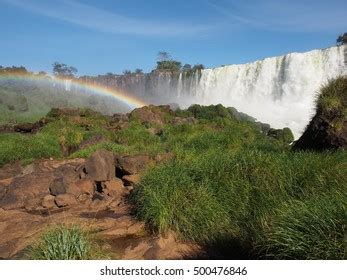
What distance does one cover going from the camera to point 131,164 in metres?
11.0

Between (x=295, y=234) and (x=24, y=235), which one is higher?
(x=295, y=234)

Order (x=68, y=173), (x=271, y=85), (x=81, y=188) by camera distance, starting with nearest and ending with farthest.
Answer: (x=81, y=188) → (x=68, y=173) → (x=271, y=85)

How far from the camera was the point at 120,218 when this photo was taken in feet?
28.0

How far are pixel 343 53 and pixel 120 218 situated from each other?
3202cm

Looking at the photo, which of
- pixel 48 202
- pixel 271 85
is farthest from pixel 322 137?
pixel 271 85

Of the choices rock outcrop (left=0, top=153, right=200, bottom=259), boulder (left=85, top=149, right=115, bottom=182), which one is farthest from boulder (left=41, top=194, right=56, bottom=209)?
boulder (left=85, top=149, right=115, bottom=182)

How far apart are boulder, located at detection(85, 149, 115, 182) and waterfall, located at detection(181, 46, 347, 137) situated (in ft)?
85.8

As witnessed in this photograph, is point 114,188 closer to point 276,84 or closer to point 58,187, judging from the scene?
point 58,187

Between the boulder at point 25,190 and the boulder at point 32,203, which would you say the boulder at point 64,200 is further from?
the boulder at point 25,190

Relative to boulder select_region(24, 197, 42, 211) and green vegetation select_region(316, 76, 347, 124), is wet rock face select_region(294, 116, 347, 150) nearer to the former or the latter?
green vegetation select_region(316, 76, 347, 124)

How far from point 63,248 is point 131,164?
208 inches

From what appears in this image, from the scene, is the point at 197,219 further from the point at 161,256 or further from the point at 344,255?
the point at 344,255

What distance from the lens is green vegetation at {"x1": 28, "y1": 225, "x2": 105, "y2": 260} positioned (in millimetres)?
5699

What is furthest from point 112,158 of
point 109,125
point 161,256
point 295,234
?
point 109,125
